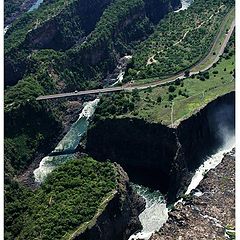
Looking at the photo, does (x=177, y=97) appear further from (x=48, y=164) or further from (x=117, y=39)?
(x=117, y=39)

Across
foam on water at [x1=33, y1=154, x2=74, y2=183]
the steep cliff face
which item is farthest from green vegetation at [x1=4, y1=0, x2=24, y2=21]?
foam on water at [x1=33, y1=154, x2=74, y2=183]

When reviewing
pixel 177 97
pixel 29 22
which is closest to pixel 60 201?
pixel 177 97

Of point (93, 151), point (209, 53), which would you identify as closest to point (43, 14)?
point (209, 53)

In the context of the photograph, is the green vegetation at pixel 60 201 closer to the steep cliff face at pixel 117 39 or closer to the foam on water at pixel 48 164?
the foam on water at pixel 48 164

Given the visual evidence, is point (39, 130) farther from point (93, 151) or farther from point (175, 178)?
point (175, 178)

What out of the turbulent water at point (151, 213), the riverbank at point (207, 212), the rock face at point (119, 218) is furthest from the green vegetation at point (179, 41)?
the rock face at point (119, 218)
